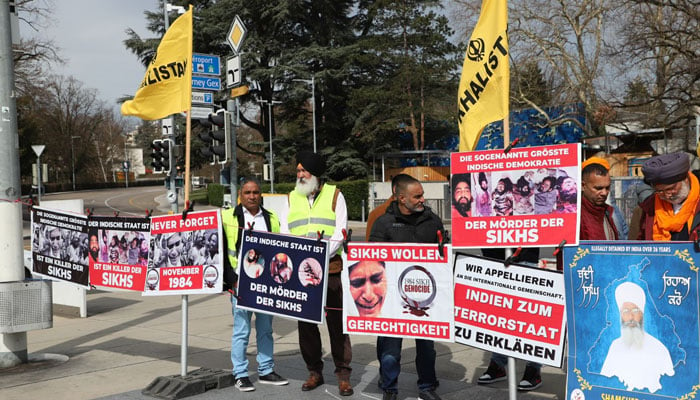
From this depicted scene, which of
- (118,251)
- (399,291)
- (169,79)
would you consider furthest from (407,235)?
(118,251)

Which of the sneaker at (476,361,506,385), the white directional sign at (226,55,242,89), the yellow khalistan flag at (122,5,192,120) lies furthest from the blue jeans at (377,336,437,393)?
the white directional sign at (226,55,242,89)

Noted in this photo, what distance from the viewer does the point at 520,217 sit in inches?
191

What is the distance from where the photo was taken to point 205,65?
44.8 ft

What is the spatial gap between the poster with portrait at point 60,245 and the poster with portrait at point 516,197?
3998 millimetres

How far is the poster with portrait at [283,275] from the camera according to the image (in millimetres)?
5887

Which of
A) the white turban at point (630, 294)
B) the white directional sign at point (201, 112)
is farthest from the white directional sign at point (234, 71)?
the white turban at point (630, 294)

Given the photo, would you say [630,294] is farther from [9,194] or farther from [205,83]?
[205,83]

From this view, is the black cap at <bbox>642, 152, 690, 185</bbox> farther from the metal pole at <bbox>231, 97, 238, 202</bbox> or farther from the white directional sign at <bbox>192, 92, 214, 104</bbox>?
the white directional sign at <bbox>192, 92, 214, 104</bbox>

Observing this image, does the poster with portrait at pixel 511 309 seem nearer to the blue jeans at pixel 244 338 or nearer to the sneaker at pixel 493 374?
the sneaker at pixel 493 374

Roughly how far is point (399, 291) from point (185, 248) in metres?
2.13

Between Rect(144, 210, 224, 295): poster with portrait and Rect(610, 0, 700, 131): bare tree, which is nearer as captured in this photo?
Rect(144, 210, 224, 295): poster with portrait

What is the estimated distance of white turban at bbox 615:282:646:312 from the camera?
13.9ft

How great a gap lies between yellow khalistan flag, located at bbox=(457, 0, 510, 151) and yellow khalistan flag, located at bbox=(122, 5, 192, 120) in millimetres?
2650

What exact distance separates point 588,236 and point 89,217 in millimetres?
4669
